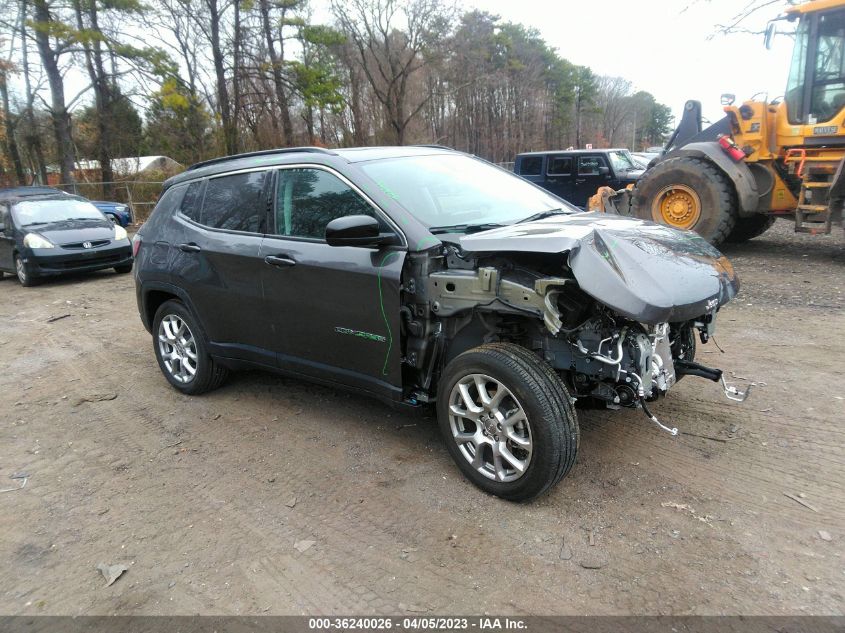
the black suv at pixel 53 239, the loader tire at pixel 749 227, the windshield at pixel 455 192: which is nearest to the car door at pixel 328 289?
the windshield at pixel 455 192

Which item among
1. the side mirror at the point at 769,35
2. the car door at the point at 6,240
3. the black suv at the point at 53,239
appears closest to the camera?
the side mirror at the point at 769,35

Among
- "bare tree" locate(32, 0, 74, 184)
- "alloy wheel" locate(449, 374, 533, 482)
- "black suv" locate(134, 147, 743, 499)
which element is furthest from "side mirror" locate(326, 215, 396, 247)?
"bare tree" locate(32, 0, 74, 184)

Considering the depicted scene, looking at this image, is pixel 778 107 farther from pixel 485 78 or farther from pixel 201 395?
pixel 485 78

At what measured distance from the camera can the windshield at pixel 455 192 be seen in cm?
361

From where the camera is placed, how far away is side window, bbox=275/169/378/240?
3.64m

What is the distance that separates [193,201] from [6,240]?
8.53 meters

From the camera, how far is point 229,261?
420cm

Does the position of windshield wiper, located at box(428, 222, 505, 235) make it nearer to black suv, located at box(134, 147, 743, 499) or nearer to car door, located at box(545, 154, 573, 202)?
black suv, located at box(134, 147, 743, 499)

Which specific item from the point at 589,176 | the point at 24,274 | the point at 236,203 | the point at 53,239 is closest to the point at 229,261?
the point at 236,203

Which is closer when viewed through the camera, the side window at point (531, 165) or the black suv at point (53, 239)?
the black suv at point (53, 239)

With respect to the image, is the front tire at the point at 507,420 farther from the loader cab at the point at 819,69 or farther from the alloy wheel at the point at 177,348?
the loader cab at the point at 819,69

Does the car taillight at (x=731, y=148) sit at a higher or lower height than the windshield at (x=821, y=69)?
lower

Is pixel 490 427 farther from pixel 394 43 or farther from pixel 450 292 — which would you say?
pixel 394 43

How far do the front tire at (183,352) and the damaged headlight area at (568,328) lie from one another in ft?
7.49
